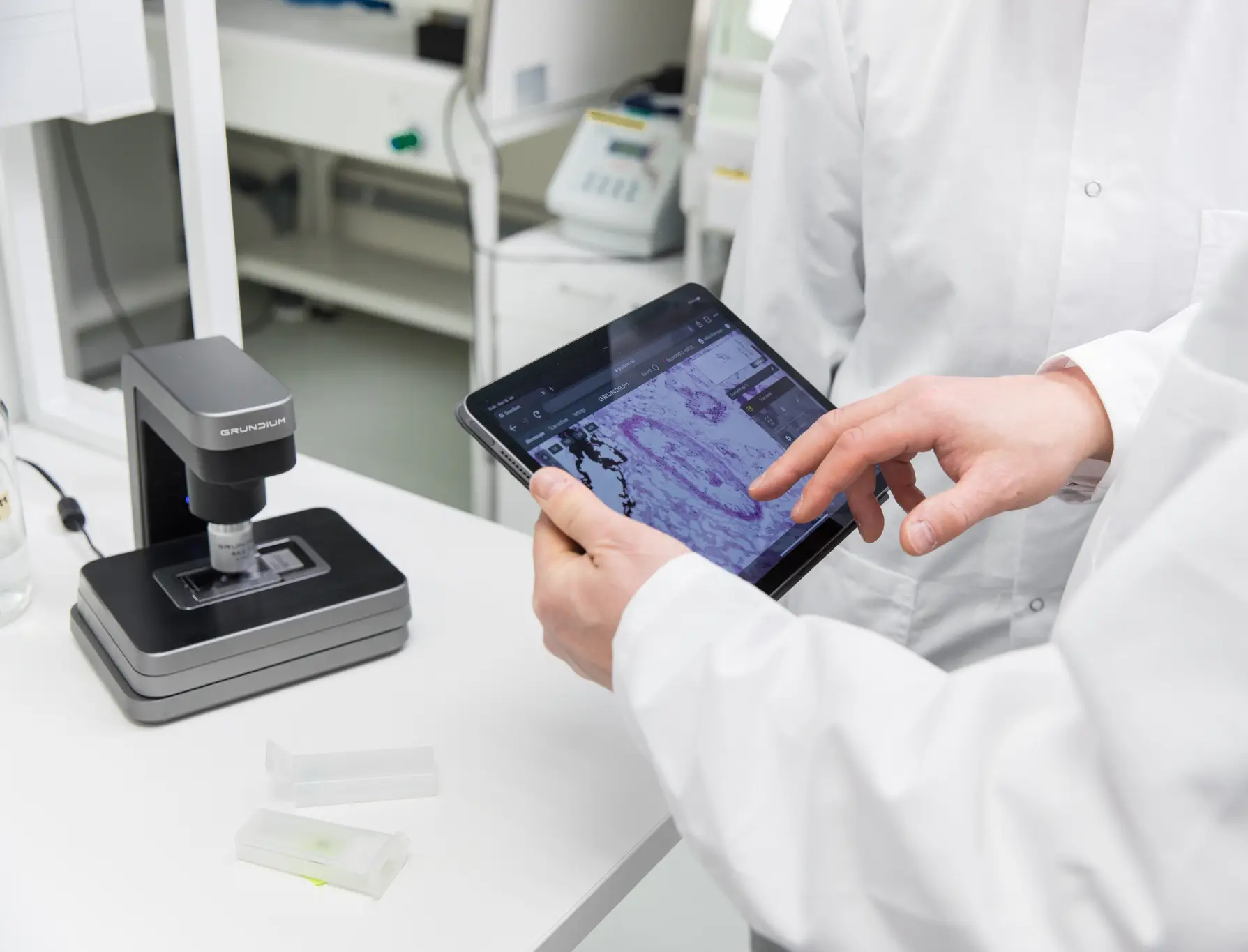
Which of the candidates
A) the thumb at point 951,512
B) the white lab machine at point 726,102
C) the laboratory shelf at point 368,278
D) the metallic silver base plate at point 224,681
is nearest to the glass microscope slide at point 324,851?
the metallic silver base plate at point 224,681

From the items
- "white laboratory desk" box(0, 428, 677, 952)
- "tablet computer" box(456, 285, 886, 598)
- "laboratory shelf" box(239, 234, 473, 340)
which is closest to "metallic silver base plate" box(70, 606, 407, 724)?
"white laboratory desk" box(0, 428, 677, 952)

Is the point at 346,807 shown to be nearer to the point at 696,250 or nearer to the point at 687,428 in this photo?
the point at 687,428

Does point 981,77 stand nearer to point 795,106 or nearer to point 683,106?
point 795,106

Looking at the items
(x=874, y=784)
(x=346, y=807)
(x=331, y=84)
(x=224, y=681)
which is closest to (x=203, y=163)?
(x=224, y=681)

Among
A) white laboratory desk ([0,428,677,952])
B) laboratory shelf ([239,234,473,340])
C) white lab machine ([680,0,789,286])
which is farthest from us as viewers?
laboratory shelf ([239,234,473,340])

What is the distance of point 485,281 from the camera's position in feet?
6.64

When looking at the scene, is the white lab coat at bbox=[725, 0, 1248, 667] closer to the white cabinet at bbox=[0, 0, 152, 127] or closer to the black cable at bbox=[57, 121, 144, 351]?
the white cabinet at bbox=[0, 0, 152, 127]

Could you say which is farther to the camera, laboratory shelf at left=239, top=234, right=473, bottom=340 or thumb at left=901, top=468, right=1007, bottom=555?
laboratory shelf at left=239, top=234, right=473, bottom=340

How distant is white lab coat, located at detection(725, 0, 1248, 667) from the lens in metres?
0.94

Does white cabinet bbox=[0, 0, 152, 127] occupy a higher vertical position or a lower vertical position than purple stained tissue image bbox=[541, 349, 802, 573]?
higher

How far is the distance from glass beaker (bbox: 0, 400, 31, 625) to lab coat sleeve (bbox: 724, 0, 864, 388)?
26.5 inches

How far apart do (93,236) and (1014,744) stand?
2745 millimetres

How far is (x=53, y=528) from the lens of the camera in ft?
3.35

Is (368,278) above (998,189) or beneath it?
beneath
